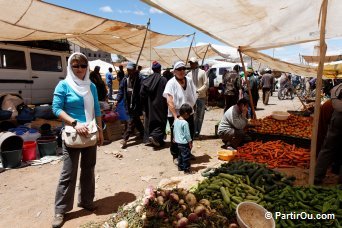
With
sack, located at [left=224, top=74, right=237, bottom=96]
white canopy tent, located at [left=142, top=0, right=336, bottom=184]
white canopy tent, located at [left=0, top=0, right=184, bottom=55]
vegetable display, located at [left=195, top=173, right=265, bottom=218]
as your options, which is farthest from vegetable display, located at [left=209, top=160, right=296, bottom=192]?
sack, located at [left=224, top=74, right=237, bottom=96]

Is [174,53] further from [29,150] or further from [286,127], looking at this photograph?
[29,150]

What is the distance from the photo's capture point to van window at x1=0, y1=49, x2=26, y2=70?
8.41 metres

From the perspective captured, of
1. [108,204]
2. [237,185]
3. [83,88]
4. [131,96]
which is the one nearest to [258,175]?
[237,185]

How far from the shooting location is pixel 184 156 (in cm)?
488

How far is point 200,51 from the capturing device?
14422 millimetres

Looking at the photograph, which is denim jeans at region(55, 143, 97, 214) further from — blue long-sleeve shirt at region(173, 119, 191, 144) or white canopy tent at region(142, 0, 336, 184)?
white canopy tent at region(142, 0, 336, 184)

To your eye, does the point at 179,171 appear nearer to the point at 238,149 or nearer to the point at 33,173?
the point at 238,149

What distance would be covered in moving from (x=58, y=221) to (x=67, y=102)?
145cm

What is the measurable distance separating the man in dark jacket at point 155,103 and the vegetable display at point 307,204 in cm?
360

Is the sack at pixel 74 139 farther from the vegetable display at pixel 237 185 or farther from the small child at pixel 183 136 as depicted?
the small child at pixel 183 136

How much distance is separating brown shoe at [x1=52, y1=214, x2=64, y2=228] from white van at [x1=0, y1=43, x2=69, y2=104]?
6441 mm

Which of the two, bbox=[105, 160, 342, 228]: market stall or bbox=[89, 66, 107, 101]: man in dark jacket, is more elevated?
bbox=[89, 66, 107, 101]: man in dark jacket

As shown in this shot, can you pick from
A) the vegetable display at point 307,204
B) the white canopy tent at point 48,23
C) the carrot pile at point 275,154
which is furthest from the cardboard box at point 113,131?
the vegetable display at point 307,204

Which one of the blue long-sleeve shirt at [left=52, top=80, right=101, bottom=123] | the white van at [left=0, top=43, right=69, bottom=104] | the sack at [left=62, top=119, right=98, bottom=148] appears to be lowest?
the sack at [left=62, top=119, right=98, bottom=148]
